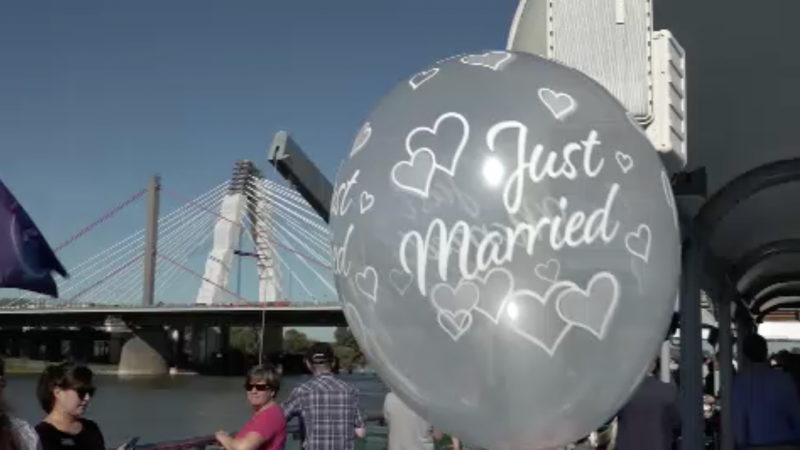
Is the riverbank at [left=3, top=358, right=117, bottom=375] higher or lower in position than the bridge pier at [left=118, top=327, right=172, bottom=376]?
lower

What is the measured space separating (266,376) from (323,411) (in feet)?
1.73

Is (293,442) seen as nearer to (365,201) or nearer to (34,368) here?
(365,201)

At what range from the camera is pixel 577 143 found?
7.23 ft

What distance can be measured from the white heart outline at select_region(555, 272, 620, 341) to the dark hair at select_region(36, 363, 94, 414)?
138 centimetres

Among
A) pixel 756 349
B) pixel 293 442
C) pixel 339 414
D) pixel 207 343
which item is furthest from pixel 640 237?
pixel 207 343

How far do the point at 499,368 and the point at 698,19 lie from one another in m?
3.39

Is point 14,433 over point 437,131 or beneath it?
beneath

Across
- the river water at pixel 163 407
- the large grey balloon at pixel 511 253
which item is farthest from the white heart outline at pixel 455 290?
the river water at pixel 163 407

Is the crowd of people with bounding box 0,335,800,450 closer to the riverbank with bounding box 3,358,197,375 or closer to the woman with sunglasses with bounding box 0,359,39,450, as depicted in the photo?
the woman with sunglasses with bounding box 0,359,39,450

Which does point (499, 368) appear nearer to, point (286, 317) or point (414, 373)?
point (414, 373)

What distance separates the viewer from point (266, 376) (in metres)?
3.34

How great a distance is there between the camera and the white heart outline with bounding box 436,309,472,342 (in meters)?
2.12

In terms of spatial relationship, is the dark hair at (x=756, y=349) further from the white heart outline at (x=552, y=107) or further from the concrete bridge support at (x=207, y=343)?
the concrete bridge support at (x=207, y=343)

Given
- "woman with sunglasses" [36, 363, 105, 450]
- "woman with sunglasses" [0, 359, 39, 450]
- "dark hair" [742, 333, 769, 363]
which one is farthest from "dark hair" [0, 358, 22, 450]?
"dark hair" [742, 333, 769, 363]
